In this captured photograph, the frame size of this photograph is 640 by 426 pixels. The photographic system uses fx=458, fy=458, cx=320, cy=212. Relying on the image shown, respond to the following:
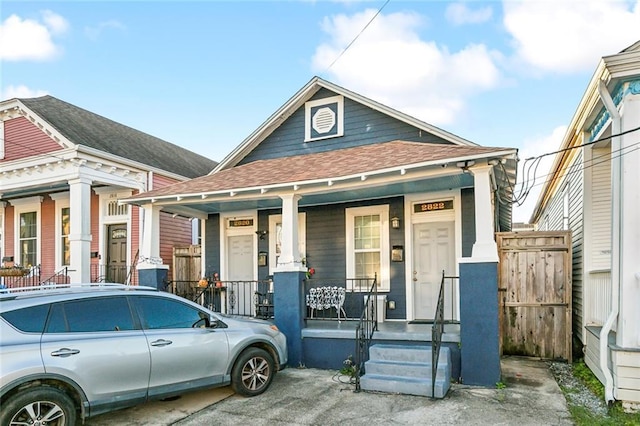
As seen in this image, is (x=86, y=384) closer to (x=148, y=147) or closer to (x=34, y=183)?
(x=34, y=183)

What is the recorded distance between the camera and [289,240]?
7980 mm

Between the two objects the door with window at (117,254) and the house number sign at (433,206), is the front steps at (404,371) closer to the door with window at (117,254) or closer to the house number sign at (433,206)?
the house number sign at (433,206)

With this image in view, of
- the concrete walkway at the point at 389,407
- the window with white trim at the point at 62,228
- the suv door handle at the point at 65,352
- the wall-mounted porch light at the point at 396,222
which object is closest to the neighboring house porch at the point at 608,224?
the concrete walkway at the point at 389,407

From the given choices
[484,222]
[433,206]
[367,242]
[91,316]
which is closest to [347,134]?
[367,242]

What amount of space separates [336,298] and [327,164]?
269 centimetres

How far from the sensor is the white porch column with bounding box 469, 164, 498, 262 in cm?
642

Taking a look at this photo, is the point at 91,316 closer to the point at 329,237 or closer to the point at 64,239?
the point at 329,237

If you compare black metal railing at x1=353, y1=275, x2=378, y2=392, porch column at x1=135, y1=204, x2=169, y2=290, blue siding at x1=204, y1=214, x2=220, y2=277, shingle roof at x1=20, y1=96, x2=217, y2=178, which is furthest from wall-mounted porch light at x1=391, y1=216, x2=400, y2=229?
shingle roof at x1=20, y1=96, x2=217, y2=178

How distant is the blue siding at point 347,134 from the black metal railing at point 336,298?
9.62 feet

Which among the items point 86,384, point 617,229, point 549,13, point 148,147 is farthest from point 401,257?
point 148,147

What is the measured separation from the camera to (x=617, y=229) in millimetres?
5508

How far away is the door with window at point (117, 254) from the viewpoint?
13320 millimetres

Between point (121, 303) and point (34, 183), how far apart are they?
931cm

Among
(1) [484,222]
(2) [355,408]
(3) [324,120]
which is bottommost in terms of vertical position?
(2) [355,408]
